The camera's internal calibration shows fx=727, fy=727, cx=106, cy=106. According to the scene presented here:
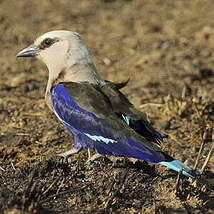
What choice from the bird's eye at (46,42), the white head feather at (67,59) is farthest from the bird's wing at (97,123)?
the bird's eye at (46,42)

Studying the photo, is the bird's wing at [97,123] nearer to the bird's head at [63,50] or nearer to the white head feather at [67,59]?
the white head feather at [67,59]

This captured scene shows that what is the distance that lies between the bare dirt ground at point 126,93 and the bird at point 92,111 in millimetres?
230

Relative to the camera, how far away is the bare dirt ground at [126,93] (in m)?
5.05

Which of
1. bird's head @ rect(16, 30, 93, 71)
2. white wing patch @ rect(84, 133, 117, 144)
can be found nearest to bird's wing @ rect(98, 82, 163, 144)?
white wing patch @ rect(84, 133, 117, 144)

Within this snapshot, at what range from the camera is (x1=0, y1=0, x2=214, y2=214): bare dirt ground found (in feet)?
16.6

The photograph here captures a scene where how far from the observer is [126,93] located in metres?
8.07

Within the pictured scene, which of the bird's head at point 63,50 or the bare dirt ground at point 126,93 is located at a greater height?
the bird's head at point 63,50

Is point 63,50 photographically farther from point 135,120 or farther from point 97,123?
point 135,120

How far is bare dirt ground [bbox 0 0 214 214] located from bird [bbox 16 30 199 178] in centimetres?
23

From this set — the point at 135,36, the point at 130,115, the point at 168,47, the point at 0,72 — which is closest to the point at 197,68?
the point at 168,47

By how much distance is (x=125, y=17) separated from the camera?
11094 millimetres

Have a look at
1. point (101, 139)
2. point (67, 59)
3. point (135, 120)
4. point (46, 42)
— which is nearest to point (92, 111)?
point (101, 139)

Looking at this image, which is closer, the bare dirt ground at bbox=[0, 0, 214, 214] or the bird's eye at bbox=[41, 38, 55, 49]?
the bare dirt ground at bbox=[0, 0, 214, 214]

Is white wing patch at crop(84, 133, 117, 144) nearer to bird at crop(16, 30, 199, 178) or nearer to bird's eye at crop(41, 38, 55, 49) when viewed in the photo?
bird at crop(16, 30, 199, 178)
